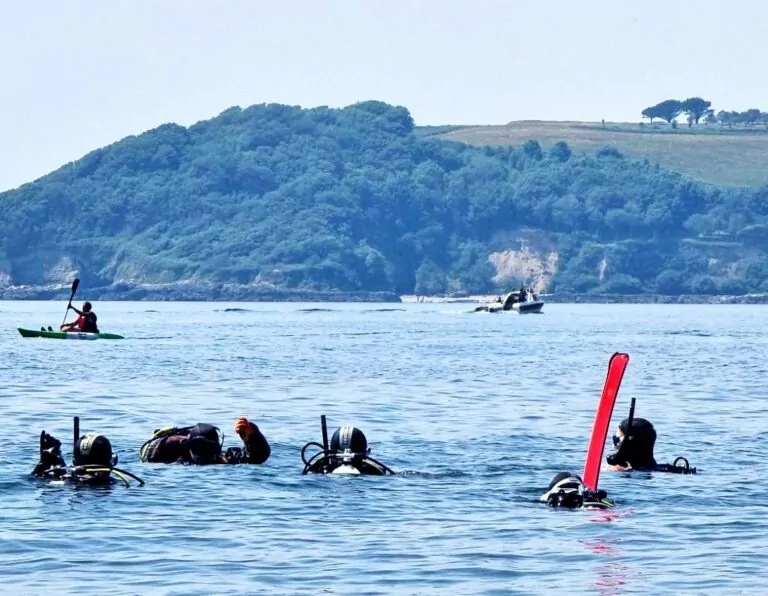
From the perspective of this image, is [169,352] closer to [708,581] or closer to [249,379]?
[249,379]

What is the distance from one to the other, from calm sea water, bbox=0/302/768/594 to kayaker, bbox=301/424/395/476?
0.49 m

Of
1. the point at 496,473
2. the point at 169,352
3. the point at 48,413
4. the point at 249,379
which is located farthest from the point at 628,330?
the point at 496,473

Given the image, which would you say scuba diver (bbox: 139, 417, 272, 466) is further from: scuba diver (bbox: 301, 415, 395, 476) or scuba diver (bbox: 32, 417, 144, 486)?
scuba diver (bbox: 32, 417, 144, 486)

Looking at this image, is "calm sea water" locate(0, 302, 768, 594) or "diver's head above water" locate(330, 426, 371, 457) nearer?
"calm sea water" locate(0, 302, 768, 594)

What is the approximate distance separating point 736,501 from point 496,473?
5.46 metres


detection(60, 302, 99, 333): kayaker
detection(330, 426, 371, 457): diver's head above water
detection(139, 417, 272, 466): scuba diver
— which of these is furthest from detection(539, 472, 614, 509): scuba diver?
detection(60, 302, 99, 333): kayaker

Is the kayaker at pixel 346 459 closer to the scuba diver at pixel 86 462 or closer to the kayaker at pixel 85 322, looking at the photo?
the scuba diver at pixel 86 462

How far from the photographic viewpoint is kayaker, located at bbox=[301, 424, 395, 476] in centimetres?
3116

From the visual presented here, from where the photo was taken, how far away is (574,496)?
27.5m

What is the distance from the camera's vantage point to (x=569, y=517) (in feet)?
87.1

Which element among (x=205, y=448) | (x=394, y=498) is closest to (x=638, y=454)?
(x=394, y=498)

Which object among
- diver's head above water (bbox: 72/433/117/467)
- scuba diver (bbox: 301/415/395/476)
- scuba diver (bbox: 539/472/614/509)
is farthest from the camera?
scuba diver (bbox: 301/415/395/476)

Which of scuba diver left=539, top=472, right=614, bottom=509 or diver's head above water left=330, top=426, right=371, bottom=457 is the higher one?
diver's head above water left=330, top=426, right=371, bottom=457

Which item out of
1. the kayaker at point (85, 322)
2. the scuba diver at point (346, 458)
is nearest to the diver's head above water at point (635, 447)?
the scuba diver at point (346, 458)
